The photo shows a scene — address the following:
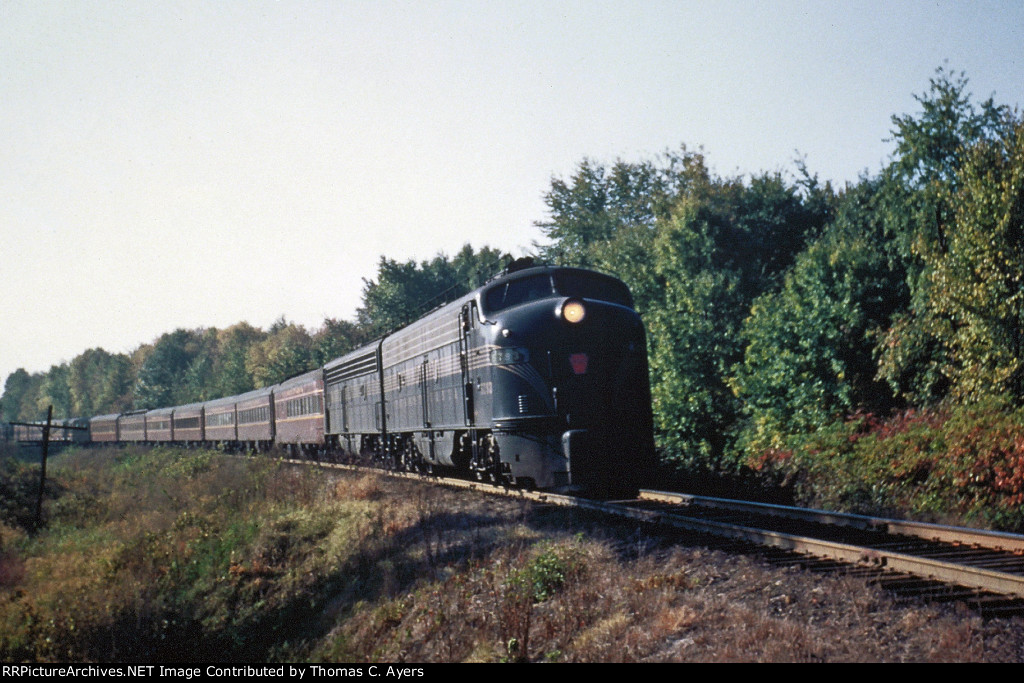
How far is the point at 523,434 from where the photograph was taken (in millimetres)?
12617

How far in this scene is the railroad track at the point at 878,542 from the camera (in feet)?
22.4

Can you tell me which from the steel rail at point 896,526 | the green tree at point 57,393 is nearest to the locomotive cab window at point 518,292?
the steel rail at point 896,526

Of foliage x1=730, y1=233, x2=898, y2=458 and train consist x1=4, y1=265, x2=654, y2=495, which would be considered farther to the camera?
foliage x1=730, y1=233, x2=898, y2=458

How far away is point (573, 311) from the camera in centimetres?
1288

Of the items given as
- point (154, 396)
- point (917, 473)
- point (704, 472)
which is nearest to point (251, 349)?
point (154, 396)

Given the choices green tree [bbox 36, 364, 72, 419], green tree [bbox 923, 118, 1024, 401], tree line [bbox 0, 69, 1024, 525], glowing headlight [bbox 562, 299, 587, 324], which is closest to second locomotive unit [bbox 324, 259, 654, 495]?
glowing headlight [bbox 562, 299, 587, 324]

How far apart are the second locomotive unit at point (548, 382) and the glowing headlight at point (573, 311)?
0.6 inches

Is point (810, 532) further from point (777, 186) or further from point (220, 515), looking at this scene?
point (777, 186)

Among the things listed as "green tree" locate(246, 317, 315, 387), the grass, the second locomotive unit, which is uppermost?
"green tree" locate(246, 317, 315, 387)

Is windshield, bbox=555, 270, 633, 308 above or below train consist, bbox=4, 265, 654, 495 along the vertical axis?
above

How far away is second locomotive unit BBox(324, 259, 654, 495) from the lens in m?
12.4

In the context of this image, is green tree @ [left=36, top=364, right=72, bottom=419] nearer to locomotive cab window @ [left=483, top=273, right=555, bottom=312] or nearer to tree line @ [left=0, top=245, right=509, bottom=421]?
tree line @ [left=0, top=245, right=509, bottom=421]

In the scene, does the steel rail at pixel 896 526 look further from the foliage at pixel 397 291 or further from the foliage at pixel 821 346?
the foliage at pixel 397 291

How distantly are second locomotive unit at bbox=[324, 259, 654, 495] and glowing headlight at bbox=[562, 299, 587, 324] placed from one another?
0.02 meters
